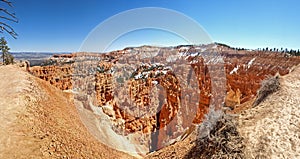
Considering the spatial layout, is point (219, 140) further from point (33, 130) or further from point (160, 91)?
point (160, 91)

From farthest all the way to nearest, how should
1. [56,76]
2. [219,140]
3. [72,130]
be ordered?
[56,76]
[72,130]
[219,140]

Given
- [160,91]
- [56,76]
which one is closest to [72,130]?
[160,91]

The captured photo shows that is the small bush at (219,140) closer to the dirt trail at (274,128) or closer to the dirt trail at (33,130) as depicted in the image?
the dirt trail at (274,128)

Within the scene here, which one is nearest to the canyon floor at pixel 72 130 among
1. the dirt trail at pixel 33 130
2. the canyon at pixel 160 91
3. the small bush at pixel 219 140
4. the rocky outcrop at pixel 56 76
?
the dirt trail at pixel 33 130

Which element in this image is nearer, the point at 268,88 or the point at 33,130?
the point at 268,88

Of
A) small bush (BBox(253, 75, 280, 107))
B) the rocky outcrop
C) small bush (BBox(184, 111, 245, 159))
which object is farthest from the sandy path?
the rocky outcrop

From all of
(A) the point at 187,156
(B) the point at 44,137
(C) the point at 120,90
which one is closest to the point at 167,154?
(A) the point at 187,156

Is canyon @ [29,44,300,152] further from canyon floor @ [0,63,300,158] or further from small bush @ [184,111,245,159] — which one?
small bush @ [184,111,245,159]
